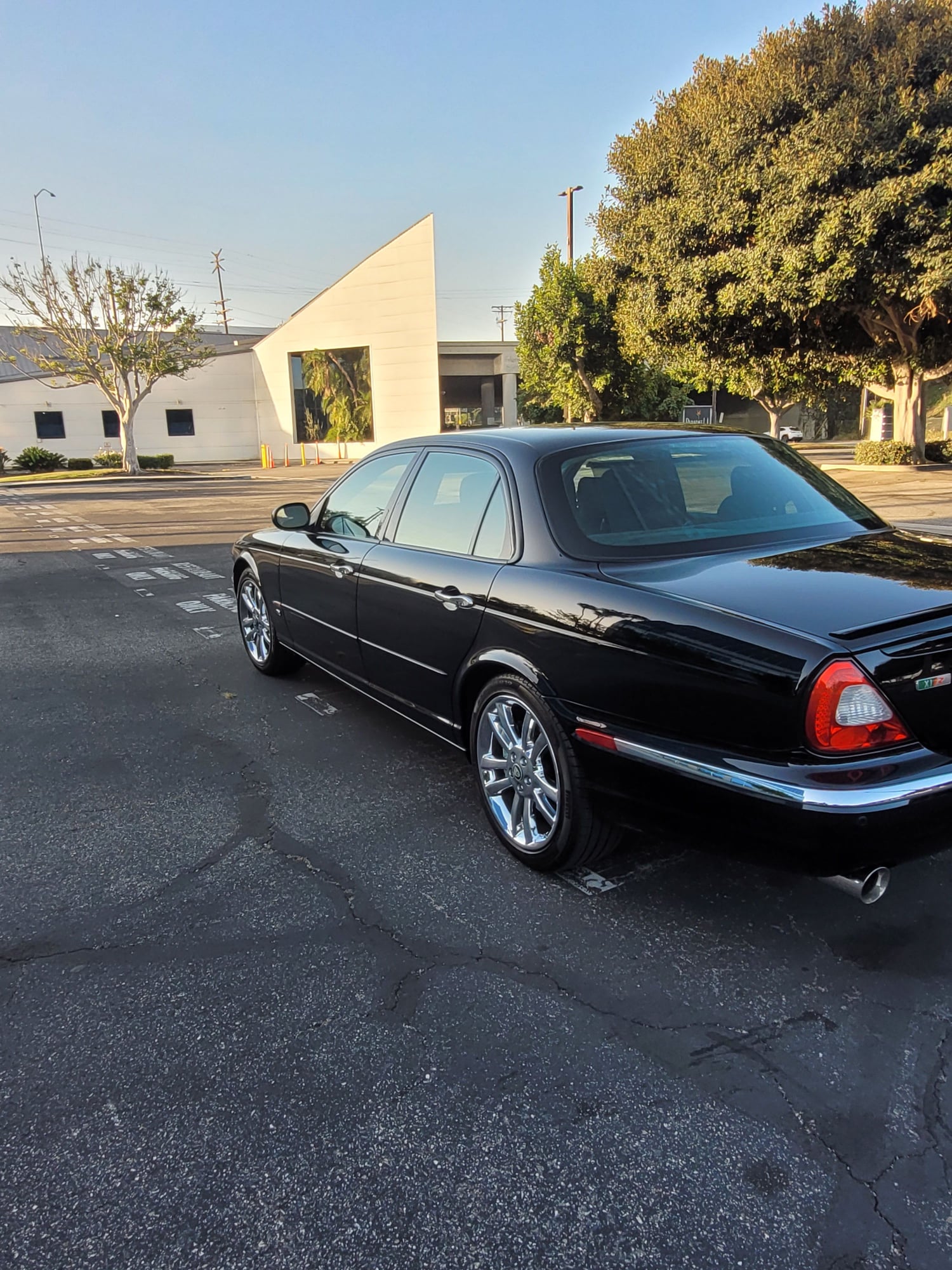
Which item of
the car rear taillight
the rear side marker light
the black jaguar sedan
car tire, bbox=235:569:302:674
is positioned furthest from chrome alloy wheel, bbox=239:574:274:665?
the car rear taillight

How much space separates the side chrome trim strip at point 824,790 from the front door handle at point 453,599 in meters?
1.21

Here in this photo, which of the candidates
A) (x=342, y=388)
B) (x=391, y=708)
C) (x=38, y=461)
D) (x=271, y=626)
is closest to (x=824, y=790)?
(x=391, y=708)

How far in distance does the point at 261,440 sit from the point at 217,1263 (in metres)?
47.3

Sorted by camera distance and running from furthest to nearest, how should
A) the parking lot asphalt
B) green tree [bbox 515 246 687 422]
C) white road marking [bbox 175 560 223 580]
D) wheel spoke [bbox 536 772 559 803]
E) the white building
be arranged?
the white building, green tree [bbox 515 246 687 422], white road marking [bbox 175 560 223 580], wheel spoke [bbox 536 772 559 803], the parking lot asphalt

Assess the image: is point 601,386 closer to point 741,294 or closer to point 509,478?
point 741,294

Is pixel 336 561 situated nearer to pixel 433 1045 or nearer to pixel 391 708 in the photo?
pixel 391 708

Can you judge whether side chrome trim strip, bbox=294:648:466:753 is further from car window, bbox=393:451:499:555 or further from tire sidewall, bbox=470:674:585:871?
car window, bbox=393:451:499:555

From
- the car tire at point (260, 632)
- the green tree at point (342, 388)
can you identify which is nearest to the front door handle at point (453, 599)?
the car tire at point (260, 632)

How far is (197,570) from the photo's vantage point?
416 inches

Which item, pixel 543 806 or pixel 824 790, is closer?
pixel 824 790

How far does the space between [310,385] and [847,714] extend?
44.5 m

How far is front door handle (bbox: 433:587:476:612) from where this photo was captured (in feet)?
10.9

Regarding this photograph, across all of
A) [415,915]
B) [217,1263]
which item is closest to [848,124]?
[415,915]

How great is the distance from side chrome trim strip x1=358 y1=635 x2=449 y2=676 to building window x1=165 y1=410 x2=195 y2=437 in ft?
146
